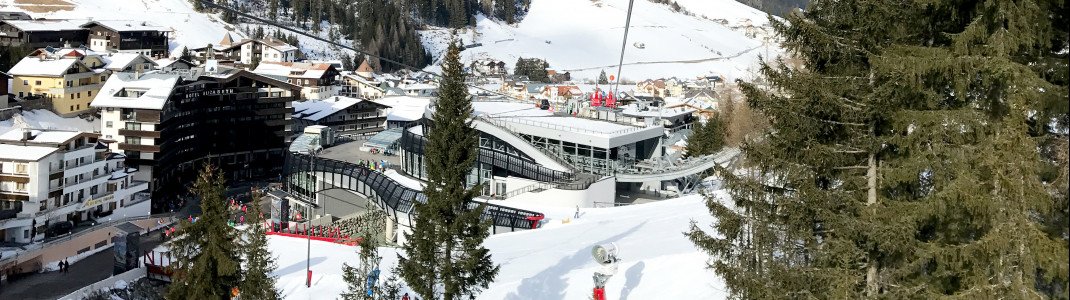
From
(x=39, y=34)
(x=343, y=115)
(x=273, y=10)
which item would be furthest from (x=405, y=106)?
(x=273, y=10)

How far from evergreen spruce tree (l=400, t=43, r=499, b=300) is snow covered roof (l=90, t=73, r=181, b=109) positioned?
32.6 metres

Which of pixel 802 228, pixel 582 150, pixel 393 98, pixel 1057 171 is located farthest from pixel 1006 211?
pixel 393 98

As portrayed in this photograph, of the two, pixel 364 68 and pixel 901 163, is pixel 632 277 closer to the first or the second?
pixel 901 163

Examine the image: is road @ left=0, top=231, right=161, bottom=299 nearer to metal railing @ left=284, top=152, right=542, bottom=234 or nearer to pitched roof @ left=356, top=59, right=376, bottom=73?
metal railing @ left=284, top=152, right=542, bottom=234

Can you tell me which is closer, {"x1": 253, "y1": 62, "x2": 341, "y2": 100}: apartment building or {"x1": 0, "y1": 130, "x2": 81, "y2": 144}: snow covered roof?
{"x1": 0, "y1": 130, "x2": 81, "y2": 144}: snow covered roof

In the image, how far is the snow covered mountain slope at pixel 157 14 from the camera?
9138 centimetres

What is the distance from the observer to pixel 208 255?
15.0m

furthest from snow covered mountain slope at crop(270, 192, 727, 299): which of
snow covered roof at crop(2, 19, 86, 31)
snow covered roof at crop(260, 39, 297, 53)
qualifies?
snow covered roof at crop(260, 39, 297, 53)

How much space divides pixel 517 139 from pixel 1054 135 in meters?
27.0

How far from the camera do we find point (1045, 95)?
7.18m

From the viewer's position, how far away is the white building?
34344 mm

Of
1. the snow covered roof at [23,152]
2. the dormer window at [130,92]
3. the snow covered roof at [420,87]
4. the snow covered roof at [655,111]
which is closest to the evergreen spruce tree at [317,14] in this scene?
the snow covered roof at [420,87]

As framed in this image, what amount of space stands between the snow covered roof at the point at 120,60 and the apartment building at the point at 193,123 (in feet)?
19.4

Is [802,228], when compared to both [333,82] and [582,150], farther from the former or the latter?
[333,82]
